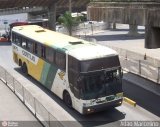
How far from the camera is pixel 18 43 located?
2761 cm

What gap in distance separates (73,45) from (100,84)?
3.09 meters

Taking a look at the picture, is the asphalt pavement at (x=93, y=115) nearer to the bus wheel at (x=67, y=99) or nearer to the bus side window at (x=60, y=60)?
the bus wheel at (x=67, y=99)

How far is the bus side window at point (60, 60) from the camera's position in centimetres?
1888

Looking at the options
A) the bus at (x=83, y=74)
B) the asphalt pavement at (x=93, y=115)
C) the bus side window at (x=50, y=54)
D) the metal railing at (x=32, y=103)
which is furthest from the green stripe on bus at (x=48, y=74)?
the metal railing at (x=32, y=103)

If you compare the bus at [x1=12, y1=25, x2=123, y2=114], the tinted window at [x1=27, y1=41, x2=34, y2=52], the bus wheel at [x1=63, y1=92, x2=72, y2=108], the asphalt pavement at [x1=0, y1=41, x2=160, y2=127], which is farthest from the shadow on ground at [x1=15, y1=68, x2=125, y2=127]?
the tinted window at [x1=27, y1=41, x2=34, y2=52]

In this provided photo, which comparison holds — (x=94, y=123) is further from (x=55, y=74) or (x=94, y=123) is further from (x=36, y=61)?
(x=36, y=61)

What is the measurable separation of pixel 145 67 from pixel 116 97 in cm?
847

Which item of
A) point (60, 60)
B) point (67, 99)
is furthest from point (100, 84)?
point (60, 60)

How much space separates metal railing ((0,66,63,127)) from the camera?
→ 1565 cm

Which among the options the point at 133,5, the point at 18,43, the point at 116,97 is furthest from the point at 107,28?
the point at 116,97

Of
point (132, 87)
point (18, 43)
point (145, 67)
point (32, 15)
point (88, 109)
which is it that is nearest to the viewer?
point (88, 109)

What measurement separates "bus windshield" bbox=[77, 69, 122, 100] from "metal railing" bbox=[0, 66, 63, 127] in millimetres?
2059

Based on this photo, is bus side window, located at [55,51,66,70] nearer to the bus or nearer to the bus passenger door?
the bus

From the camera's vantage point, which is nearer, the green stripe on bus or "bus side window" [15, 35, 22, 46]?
the green stripe on bus
